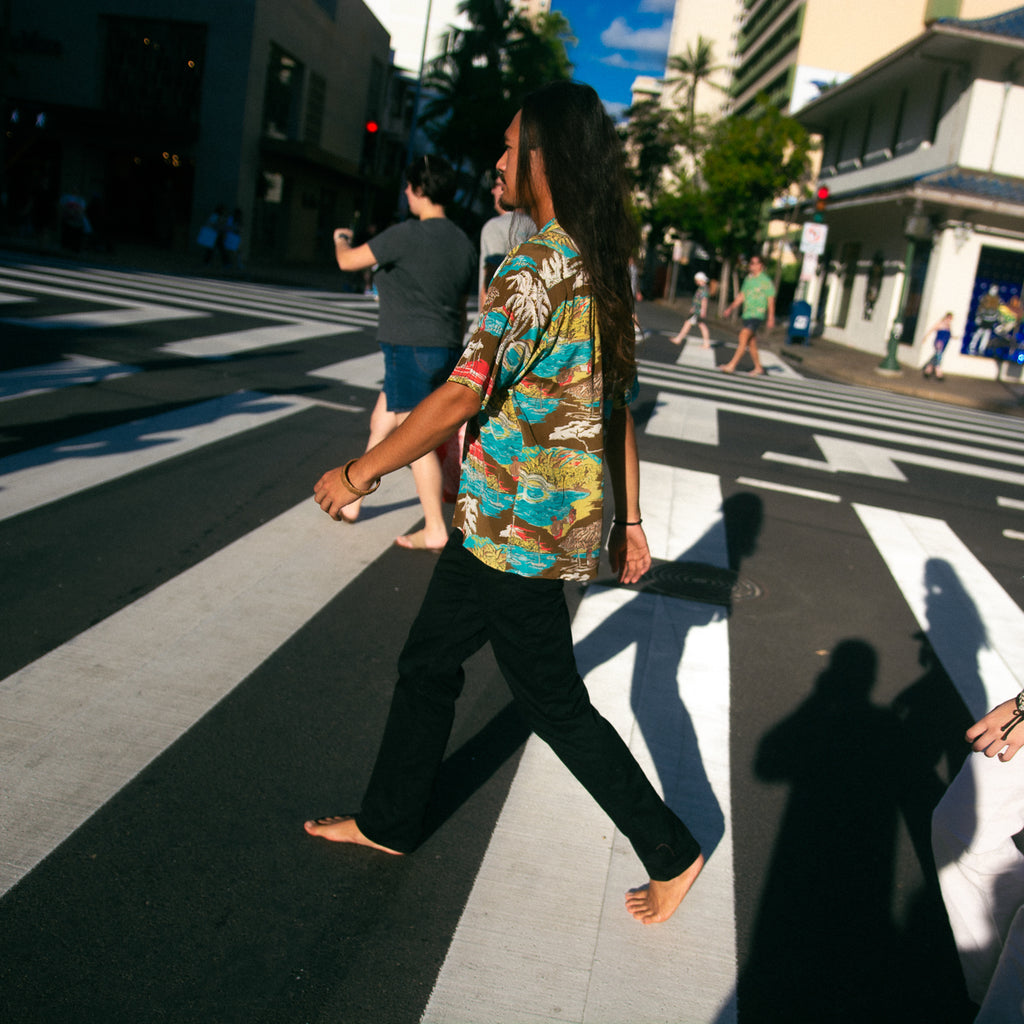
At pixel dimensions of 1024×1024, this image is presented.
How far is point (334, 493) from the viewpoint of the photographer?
2.25 meters

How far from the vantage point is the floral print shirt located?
7.03 feet

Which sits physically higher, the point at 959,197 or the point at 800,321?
the point at 959,197

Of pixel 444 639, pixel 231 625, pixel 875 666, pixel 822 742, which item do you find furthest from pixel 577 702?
pixel 875 666

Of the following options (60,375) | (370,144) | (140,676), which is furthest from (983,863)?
(370,144)

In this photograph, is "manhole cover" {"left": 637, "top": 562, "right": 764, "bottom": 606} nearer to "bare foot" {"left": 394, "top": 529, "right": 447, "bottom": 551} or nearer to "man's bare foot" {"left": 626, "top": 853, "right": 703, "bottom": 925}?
"bare foot" {"left": 394, "top": 529, "right": 447, "bottom": 551}

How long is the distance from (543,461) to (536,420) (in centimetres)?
10

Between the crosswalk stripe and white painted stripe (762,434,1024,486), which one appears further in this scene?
the crosswalk stripe

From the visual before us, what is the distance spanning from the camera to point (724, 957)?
8.21 feet

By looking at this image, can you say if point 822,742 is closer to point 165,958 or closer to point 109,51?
point 165,958

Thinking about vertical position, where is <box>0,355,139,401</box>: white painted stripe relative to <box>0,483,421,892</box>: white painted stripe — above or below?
above

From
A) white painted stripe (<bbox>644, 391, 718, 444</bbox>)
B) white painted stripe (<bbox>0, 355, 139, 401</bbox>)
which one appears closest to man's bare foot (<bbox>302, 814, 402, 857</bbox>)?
white painted stripe (<bbox>0, 355, 139, 401</bbox>)

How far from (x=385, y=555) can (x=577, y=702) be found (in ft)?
9.33

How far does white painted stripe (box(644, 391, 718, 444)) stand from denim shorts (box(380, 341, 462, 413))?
15.5 feet

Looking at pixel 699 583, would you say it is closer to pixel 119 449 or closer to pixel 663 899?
pixel 663 899
